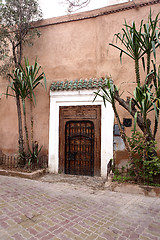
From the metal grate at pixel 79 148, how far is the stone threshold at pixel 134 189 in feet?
5.39

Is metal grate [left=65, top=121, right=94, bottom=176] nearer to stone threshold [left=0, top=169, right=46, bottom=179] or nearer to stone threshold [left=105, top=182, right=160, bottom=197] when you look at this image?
stone threshold [left=0, top=169, right=46, bottom=179]

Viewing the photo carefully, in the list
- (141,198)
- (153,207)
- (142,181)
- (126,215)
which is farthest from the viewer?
(142,181)

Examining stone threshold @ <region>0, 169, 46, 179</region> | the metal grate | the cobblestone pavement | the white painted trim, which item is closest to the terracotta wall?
the white painted trim

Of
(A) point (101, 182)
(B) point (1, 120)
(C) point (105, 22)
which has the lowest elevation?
(A) point (101, 182)

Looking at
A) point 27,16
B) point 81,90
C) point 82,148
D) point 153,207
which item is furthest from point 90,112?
point 27,16

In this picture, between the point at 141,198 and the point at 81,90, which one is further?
the point at 81,90

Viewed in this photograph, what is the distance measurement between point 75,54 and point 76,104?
1.78 metres

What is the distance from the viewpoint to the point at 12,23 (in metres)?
6.30

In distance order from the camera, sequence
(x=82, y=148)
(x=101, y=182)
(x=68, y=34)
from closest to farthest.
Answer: (x=101, y=182), (x=82, y=148), (x=68, y=34)

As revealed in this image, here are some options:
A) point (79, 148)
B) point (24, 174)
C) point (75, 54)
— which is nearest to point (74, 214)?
point (24, 174)

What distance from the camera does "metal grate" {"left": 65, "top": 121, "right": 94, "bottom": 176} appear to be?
604 cm

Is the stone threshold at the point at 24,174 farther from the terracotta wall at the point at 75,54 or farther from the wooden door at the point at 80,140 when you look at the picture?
the terracotta wall at the point at 75,54

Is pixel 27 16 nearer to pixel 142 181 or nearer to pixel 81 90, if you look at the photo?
pixel 81 90

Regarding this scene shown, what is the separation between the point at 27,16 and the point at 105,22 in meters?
2.66
